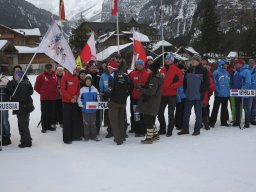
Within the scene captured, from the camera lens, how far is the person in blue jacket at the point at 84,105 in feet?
27.6

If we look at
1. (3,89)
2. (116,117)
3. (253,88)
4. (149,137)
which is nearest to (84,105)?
(116,117)

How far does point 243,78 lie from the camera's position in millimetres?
9672

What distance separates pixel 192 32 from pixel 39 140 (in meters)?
123

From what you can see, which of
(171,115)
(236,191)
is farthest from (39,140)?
(236,191)

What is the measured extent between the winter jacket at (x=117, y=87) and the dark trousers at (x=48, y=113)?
8.54 feet

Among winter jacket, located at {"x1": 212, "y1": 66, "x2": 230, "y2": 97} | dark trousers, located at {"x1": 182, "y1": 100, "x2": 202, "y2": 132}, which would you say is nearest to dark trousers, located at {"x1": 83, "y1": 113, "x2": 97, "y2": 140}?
dark trousers, located at {"x1": 182, "y1": 100, "x2": 202, "y2": 132}

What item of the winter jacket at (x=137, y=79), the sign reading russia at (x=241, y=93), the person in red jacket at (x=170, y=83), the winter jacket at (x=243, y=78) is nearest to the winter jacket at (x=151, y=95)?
the winter jacket at (x=137, y=79)

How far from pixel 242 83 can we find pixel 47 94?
5396 mm

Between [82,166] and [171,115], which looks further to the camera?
[171,115]

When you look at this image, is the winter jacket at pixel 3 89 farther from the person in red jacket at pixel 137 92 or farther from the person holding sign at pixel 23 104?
the person in red jacket at pixel 137 92

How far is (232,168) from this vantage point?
6176 mm

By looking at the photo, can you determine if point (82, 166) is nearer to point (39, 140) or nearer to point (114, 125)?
point (114, 125)

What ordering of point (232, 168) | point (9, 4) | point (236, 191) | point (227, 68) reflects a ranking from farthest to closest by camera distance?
point (9, 4) < point (227, 68) < point (232, 168) < point (236, 191)

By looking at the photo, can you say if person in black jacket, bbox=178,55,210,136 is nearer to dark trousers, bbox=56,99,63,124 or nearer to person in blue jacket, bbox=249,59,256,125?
person in blue jacket, bbox=249,59,256,125
